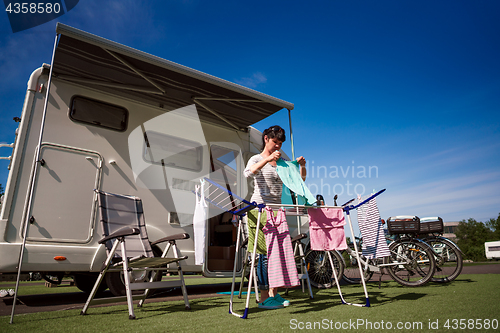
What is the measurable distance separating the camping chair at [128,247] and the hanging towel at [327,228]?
1136 mm

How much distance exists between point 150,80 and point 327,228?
2730 millimetres

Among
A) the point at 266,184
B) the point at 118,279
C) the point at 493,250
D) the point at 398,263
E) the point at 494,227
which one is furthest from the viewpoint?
the point at 494,227

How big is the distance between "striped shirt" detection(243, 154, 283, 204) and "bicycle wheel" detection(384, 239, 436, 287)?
91.7 inches

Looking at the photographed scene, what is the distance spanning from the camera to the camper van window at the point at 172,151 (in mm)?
4297

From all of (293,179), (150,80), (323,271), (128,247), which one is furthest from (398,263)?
(150,80)

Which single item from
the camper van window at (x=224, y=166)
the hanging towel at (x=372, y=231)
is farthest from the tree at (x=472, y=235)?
the hanging towel at (x=372, y=231)

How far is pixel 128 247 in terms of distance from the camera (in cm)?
316

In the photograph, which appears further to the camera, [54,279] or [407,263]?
[407,263]

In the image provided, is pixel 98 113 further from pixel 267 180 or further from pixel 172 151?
pixel 267 180

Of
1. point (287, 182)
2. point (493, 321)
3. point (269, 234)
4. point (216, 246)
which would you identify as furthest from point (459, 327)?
point (216, 246)

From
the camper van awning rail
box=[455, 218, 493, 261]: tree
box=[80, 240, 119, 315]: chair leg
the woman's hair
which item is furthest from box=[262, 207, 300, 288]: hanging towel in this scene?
box=[455, 218, 493, 261]: tree

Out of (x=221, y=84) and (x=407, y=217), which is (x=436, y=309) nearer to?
(x=407, y=217)

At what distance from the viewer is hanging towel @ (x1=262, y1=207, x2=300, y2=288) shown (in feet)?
8.11

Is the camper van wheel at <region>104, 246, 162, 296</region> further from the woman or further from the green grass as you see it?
the woman
